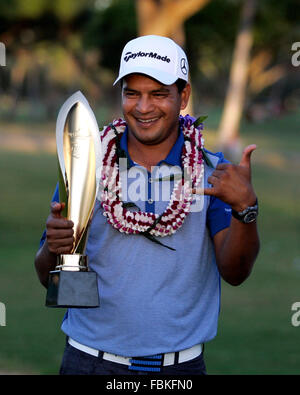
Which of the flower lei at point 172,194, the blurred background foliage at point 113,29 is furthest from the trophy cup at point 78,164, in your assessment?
the blurred background foliage at point 113,29

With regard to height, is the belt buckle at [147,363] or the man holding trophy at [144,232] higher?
the man holding trophy at [144,232]

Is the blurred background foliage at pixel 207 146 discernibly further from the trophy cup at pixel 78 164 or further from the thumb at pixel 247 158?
the thumb at pixel 247 158

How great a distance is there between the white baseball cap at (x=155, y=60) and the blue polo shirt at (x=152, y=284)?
1.27ft

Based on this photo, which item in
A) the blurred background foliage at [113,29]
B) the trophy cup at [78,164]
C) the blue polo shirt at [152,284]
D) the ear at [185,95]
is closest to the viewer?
the trophy cup at [78,164]

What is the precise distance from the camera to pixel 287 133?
139 ft

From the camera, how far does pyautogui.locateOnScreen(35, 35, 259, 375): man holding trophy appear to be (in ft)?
10.2

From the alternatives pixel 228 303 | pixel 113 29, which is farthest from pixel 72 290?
pixel 113 29

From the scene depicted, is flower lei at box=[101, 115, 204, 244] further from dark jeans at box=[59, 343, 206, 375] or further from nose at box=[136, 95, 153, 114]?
dark jeans at box=[59, 343, 206, 375]

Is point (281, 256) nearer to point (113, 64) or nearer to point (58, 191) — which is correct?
point (58, 191)

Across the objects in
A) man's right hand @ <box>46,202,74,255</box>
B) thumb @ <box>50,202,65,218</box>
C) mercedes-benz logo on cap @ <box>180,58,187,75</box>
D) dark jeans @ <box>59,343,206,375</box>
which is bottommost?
dark jeans @ <box>59,343,206,375</box>

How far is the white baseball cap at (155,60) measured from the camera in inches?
128

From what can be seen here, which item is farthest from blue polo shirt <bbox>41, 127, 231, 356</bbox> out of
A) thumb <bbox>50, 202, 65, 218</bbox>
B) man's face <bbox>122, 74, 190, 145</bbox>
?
thumb <bbox>50, 202, 65, 218</bbox>

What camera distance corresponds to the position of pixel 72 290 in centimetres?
295

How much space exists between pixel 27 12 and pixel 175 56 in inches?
1238
